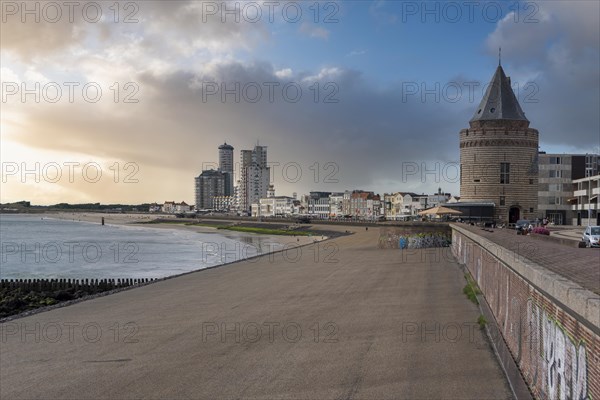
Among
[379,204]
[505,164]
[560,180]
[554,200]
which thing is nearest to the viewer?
[505,164]

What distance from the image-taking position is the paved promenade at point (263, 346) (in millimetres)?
11781

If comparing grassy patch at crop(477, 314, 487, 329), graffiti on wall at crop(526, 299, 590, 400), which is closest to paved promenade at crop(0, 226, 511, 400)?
grassy patch at crop(477, 314, 487, 329)

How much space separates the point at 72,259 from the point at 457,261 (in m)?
41.1

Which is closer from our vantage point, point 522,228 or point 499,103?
point 522,228

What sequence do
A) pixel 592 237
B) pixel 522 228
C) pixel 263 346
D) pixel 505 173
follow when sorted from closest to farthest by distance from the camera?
pixel 263 346
pixel 592 237
pixel 522 228
pixel 505 173

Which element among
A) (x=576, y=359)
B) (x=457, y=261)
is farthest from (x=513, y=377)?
(x=457, y=261)

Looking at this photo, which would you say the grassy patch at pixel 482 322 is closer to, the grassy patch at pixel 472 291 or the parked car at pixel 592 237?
the grassy patch at pixel 472 291

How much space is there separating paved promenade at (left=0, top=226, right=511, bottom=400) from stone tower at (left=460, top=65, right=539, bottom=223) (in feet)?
133

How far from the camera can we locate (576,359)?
6.90 m

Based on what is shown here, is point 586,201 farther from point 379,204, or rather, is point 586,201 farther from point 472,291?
point 379,204

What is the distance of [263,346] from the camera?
1505cm

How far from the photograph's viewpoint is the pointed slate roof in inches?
2500

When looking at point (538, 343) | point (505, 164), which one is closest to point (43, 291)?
point (538, 343)

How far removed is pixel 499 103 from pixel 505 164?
799cm
